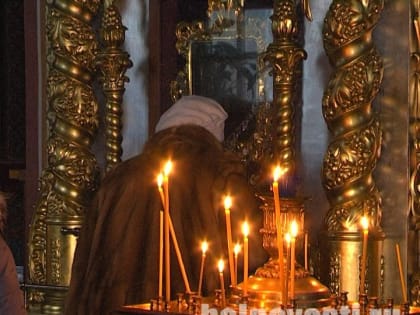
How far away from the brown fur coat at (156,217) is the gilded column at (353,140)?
23.1 inches

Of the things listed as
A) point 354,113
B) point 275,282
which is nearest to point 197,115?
point 354,113

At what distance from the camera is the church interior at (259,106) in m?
6.38

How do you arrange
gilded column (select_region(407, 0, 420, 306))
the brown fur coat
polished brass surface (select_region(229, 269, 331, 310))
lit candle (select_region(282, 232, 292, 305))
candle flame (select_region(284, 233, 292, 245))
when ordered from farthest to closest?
1. gilded column (select_region(407, 0, 420, 306))
2. the brown fur coat
3. polished brass surface (select_region(229, 269, 331, 310))
4. candle flame (select_region(284, 233, 292, 245))
5. lit candle (select_region(282, 232, 292, 305))

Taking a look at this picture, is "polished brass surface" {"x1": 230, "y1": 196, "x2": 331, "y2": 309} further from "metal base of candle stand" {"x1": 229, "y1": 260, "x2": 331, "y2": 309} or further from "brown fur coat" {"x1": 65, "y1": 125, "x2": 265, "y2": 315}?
"brown fur coat" {"x1": 65, "y1": 125, "x2": 265, "y2": 315}

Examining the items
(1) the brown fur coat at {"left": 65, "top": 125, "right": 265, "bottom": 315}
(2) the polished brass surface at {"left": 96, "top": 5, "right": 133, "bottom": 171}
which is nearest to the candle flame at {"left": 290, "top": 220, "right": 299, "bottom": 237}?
(1) the brown fur coat at {"left": 65, "top": 125, "right": 265, "bottom": 315}

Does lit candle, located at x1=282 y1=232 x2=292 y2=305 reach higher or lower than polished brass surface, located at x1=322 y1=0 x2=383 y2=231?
lower

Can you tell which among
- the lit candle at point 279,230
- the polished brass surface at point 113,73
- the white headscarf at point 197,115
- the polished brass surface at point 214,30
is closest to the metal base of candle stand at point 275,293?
the lit candle at point 279,230

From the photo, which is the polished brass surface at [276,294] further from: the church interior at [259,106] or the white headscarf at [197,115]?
the white headscarf at [197,115]

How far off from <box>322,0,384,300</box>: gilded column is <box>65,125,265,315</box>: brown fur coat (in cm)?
59

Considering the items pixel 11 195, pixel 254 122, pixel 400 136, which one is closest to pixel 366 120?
pixel 400 136

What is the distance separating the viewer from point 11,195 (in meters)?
9.21

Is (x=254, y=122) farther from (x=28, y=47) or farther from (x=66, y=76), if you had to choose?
(x=28, y=47)

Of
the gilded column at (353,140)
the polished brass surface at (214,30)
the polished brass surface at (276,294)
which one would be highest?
the polished brass surface at (214,30)

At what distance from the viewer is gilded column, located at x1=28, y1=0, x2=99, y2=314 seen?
7172 mm
